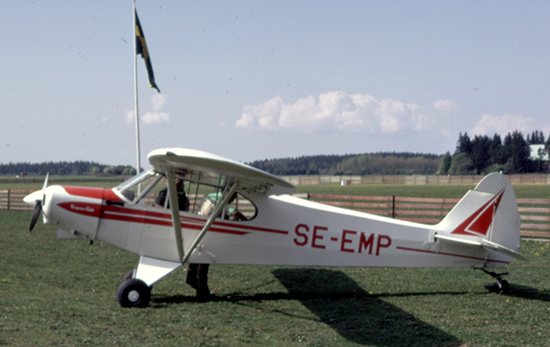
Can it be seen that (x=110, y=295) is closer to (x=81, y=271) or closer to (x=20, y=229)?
(x=81, y=271)

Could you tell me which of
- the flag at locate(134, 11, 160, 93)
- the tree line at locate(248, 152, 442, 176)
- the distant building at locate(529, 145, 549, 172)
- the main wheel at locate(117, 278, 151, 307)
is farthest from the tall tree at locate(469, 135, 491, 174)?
the main wheel at locate(117, 278, 151, 307)

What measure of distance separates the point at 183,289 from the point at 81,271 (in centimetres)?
293

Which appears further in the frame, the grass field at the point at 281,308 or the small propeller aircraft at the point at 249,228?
the small propeller aircraft at the point at 249,228

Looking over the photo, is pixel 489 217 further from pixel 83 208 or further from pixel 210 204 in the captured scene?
pixel 83 208

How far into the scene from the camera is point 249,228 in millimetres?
8016

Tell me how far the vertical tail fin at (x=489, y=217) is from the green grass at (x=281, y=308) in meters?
1.01

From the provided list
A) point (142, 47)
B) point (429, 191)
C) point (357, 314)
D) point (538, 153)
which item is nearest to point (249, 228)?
point (357, 314)

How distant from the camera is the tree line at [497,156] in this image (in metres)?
126

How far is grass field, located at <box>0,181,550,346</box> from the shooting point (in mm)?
6039

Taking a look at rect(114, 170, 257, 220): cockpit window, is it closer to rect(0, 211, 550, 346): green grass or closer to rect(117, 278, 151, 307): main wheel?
rect(117, 278, 151, 307): main wheel

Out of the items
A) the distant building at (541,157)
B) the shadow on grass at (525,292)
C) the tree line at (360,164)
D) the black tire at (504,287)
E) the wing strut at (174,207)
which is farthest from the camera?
the tree line at (360,164)

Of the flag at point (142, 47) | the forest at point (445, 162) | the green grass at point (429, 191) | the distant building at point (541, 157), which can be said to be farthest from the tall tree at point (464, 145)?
the flag at point (142, 47)

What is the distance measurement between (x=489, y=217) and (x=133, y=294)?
6.02m

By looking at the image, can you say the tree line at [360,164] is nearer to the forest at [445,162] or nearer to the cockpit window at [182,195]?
the forest at [445,162]
